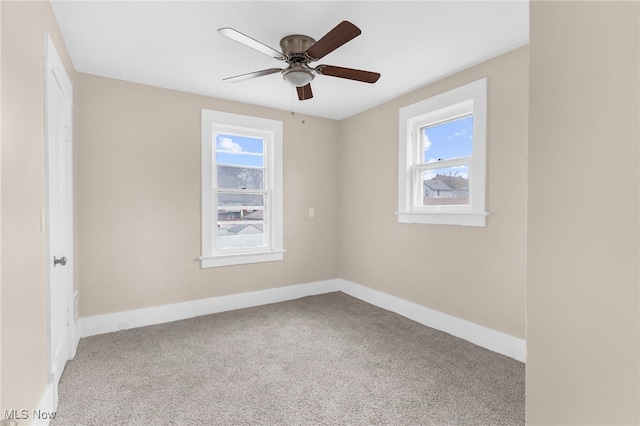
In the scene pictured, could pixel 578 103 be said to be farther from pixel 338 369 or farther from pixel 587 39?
pixel 338 369

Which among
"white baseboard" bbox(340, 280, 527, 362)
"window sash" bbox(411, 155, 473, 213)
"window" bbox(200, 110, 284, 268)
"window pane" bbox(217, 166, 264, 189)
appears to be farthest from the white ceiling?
"white baseboard" bbox(340, 280, 527, 362)

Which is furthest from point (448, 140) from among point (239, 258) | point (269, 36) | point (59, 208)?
point (59, 208)

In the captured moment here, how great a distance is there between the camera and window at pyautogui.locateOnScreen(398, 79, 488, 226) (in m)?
2.92

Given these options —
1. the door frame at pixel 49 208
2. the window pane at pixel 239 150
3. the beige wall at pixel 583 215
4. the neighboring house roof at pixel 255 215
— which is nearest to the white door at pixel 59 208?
the door frame at pixel 49 208

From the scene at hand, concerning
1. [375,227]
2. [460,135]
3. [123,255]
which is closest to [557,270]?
[460,135]

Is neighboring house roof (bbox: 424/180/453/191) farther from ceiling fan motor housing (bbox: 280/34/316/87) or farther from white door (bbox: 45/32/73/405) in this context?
white door (bbox: 45/32/73/405)

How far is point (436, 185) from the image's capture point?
135 inches

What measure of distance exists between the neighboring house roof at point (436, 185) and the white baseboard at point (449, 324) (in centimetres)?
125

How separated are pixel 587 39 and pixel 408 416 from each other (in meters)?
2.00

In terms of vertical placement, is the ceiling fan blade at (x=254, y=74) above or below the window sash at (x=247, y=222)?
above

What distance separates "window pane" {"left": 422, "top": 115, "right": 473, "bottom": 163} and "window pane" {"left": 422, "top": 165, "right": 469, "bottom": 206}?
141mm

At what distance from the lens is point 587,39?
792 mm

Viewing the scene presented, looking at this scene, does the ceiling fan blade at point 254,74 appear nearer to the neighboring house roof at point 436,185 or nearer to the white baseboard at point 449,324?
the neighboring house roof at point 436,185

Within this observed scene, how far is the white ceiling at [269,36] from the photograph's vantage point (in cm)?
212
